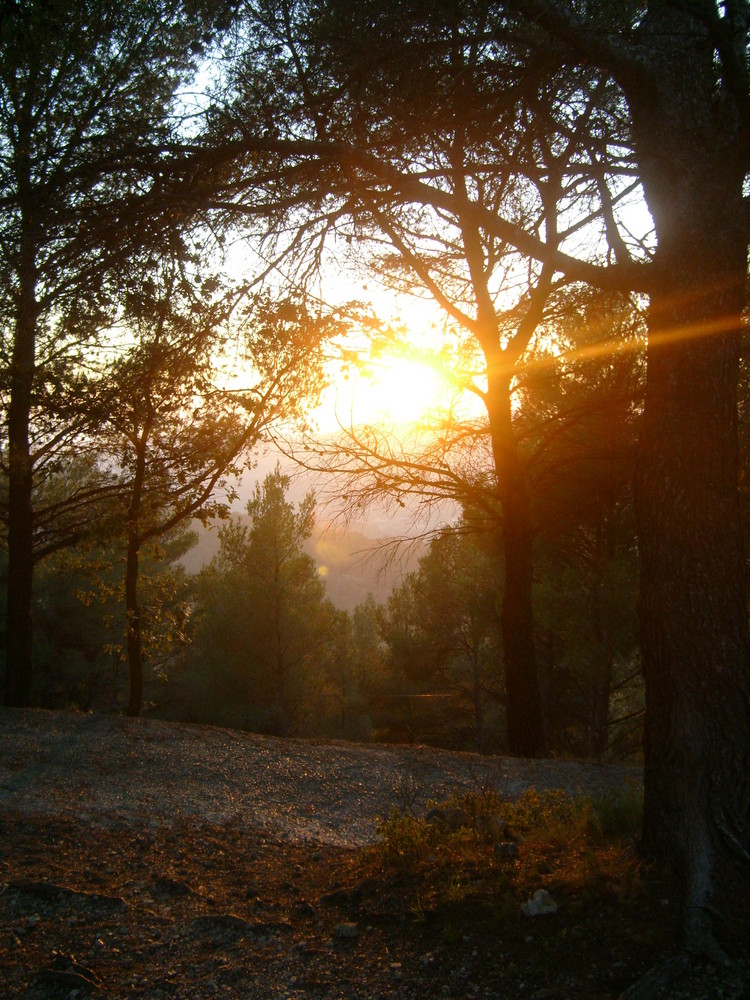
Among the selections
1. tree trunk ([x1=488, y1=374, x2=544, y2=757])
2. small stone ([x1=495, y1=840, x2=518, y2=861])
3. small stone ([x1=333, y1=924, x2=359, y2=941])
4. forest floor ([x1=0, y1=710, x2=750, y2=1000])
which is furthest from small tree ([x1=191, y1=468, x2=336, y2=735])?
small stone ([x1=333, y1=924, x2=359, y2=941])

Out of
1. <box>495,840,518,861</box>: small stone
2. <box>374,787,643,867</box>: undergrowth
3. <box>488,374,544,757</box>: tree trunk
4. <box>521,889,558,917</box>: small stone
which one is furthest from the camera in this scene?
<box>488,374,544,757</box>: tree trunk

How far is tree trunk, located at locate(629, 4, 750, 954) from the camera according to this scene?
123 inches

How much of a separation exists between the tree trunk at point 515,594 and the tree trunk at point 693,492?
4.52 metres

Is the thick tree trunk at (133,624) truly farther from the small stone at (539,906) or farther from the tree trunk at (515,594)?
the small stone at (539,906)

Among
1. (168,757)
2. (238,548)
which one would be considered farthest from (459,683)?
(168,757)

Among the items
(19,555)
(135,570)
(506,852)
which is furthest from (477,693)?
(506,852)

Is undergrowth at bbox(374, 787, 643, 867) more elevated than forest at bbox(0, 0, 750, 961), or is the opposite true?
forest at bbox(0, 0, 750, 961)

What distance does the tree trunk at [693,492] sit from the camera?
10.2 feet

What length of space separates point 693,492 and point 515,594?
4.94m

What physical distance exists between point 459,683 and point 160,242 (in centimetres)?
1799

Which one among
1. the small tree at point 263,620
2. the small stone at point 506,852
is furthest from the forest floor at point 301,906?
the small tree at point 263,620

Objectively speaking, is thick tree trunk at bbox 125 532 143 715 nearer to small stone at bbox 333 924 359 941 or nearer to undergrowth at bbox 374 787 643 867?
undergrowth at bbox 374 787 643 867

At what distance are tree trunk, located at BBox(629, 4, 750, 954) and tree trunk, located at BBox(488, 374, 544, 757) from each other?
4.52 m

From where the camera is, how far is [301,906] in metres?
3.47
